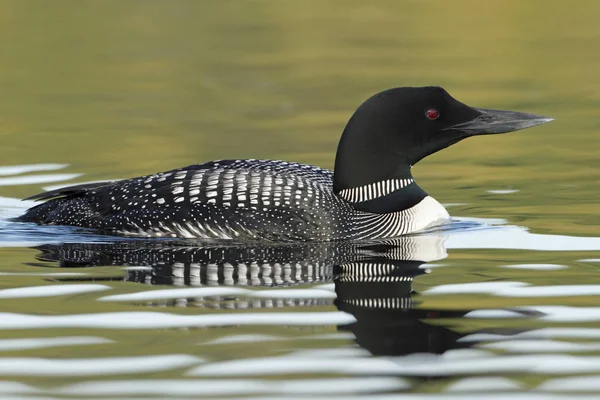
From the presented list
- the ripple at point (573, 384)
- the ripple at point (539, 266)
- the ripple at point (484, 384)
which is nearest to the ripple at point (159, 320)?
the ripple at point (484, 384)

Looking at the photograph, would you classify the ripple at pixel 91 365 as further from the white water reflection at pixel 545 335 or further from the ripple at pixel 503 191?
the ripple at pixel 503 191

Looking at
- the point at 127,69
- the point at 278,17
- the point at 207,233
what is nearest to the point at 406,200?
the point at 207,233

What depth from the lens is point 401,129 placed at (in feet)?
25.6

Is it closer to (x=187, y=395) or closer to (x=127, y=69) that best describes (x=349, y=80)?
(x=127, y=69)

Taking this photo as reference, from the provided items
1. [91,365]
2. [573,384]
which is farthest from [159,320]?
[573,384]

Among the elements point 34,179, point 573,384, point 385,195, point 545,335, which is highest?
point 34,179

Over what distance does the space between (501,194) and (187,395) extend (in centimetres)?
476

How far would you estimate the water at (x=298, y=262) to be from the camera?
4875 millimetres

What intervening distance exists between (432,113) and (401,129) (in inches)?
7.5

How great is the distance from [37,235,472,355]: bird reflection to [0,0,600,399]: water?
2cm

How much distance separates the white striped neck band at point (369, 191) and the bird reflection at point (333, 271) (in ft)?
0.99

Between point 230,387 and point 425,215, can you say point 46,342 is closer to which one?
point 230,387

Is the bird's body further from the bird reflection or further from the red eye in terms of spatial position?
the red eye

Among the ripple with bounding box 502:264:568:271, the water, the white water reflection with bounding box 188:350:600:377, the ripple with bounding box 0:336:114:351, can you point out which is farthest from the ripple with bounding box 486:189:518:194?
the ripple with bounding box 0:336:114:351
